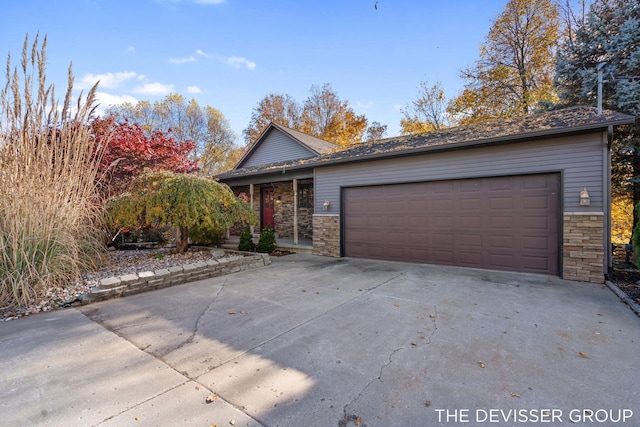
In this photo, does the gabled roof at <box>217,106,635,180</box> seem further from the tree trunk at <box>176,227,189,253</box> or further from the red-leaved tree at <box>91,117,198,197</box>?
the red-leaved tree at <box>91,117,198,197</box>

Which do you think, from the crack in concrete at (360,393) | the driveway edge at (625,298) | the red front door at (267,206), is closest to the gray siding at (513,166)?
the driveway edge at (625,298)

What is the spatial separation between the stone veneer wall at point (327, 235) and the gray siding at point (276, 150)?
3.74 m

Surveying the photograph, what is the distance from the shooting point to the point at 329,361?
2.44m

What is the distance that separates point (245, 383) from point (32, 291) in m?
3.46

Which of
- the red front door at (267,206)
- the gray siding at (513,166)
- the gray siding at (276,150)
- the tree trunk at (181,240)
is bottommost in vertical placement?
the tree trunk at (181,240)

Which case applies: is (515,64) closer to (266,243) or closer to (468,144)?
(468,144)

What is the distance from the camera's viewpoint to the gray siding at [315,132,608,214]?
16.4 feet

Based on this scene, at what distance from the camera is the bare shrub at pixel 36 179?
11.5 ft

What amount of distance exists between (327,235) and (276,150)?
5.75 m

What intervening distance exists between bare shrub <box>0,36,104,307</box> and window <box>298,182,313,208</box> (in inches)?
289

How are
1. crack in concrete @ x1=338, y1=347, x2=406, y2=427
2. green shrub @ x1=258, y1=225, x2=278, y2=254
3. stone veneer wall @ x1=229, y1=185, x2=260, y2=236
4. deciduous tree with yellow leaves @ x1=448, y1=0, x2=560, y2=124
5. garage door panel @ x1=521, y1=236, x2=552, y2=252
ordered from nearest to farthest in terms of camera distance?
1. crack in concrete @ x1=338, y1=347, x2=406, y2=427
2. garage door panel @ x1=521, y1=236, x2=552, y2=252
3. green shrub @ x1=258, y1=225, x2=278, y2=254
4. stone veneer wall @ x1=229, y1=185, x2=260, y2=236
5. deciduous tree with yellow leaves @ x1=448, y1=0, x2=560, y2=124

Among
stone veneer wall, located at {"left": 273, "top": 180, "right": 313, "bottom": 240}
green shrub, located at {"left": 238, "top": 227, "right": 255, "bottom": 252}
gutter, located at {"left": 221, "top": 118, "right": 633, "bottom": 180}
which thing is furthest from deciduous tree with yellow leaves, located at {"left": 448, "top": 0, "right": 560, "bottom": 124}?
green shrub, located at {"left": 238, "top": 227, "right": 255, "bottom": 252}

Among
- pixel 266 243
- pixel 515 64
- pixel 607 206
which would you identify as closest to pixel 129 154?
pixel 266 243

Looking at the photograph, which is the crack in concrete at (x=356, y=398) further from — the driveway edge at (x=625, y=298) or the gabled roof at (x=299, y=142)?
the gabled roof at (x=299, y=142)
